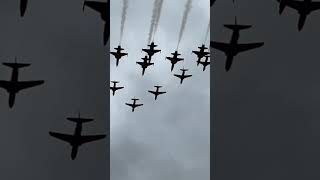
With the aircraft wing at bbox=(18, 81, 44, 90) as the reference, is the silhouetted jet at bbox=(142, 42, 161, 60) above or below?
above

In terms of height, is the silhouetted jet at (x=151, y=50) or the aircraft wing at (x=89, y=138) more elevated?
the silhouetted jet at (x=151, y=50)

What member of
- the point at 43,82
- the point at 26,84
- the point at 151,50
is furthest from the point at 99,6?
the point at 151,50

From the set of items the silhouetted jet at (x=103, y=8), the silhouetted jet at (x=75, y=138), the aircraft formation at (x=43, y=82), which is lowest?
the silhouetted jet at (x=75, y=138)
